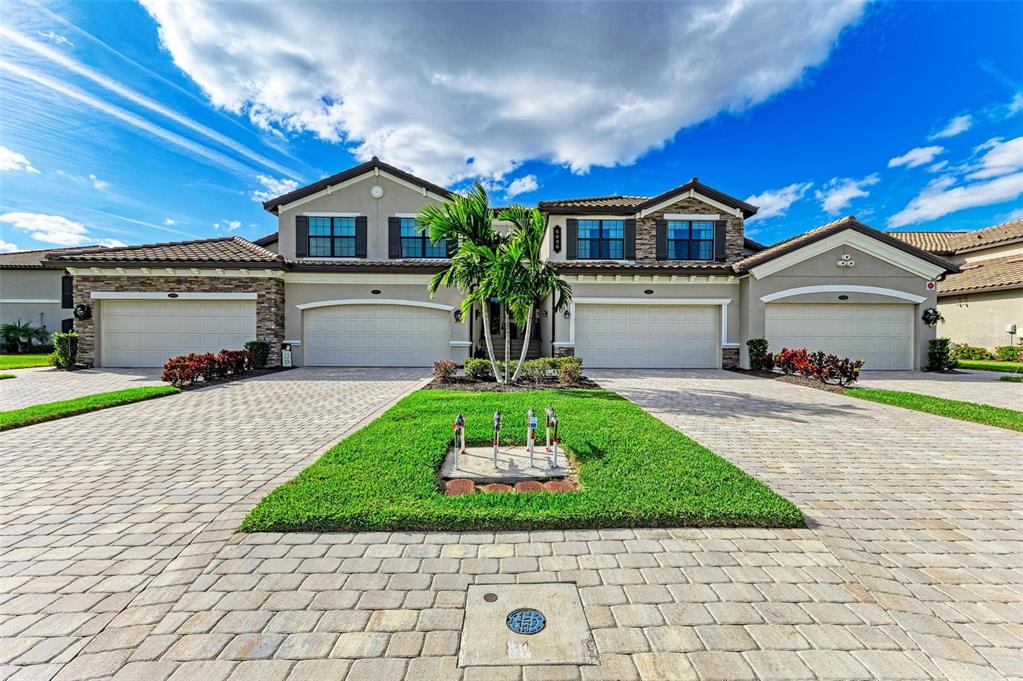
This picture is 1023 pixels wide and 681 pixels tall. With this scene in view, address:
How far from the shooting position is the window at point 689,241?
1631 cm

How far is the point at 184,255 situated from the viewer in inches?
575

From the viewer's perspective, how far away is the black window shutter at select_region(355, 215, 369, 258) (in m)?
16.2

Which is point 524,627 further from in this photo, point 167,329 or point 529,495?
point 167,329

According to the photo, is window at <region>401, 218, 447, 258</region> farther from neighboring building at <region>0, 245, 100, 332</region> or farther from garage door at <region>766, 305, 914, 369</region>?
neighboring building at <region>0, 245, 100, 332</region>

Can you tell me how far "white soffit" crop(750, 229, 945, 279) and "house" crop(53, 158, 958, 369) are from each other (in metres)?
0.05

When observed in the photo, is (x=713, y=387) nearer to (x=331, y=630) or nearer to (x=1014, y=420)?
(x=1014, y=420)

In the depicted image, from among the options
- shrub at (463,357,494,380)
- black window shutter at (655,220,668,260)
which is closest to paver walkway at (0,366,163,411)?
shrub at (463,357,494,380)

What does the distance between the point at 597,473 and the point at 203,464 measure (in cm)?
484

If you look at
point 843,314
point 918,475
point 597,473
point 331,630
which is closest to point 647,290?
point 843,314

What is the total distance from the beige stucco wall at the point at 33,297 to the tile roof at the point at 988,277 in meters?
46.6

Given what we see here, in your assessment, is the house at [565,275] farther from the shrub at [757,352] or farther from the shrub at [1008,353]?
the shrub at [1008,353]

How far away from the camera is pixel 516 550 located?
10.4 feet

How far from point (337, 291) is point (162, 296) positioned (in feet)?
19.7

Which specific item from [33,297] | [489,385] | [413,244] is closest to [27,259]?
[33,297]
